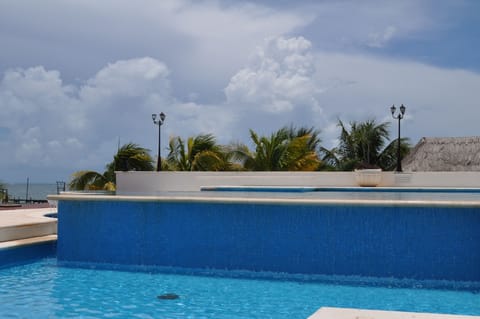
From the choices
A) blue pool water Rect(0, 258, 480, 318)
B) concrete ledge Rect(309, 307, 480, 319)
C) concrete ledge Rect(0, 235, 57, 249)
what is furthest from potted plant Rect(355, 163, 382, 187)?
concrete ledge Rect(309, 307, 480, 319)

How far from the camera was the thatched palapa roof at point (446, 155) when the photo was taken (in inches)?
966

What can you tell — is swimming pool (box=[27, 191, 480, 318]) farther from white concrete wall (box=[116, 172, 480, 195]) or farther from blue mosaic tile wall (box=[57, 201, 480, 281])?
white concrete wall (box=[116, 172, 480, 195])

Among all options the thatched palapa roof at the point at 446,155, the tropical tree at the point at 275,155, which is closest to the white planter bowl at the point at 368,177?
the tropical tree at the point at 275,155

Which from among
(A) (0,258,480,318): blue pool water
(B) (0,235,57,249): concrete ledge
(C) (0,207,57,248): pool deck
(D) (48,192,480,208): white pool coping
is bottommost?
(A) (0,258,480,318): blue pool water

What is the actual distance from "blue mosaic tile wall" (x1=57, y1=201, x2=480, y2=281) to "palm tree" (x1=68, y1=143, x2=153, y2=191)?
9947 mm

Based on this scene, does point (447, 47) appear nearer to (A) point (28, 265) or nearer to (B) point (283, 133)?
(B) point (283, 133)

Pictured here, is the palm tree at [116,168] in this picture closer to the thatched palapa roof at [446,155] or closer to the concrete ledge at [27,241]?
the concrete ledge at [27,241]

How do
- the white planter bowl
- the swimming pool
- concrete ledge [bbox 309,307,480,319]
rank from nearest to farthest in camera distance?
concrete ledge [bbox 309,307,480,319], the swimming pool, the white planter bowl

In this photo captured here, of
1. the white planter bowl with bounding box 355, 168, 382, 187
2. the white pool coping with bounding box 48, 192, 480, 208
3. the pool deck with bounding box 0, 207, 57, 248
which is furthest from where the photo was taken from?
the white planter bowl with bounding box 355, 168, 382, 187

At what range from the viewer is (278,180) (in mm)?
17031

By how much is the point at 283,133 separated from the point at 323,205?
1344cm

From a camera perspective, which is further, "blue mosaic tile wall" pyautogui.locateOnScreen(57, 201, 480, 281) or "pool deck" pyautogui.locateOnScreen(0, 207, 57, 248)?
"pool deck" pyautogui.locateOnScreen(0, 207, 57, 248)

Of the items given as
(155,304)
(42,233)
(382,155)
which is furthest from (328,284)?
(382,155)

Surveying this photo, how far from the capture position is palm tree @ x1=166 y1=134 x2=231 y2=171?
2039 cm
